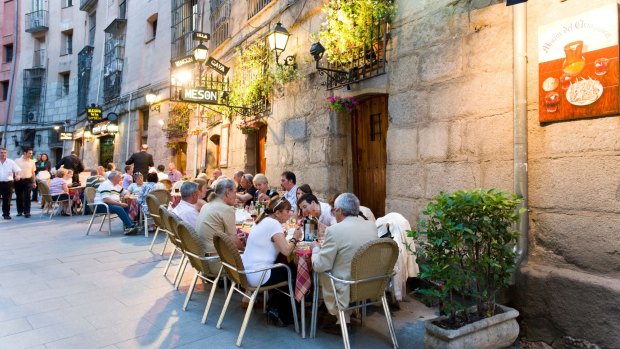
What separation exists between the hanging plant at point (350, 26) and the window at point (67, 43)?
22621 mm

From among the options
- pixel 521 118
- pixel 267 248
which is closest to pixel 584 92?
pixel 521 118

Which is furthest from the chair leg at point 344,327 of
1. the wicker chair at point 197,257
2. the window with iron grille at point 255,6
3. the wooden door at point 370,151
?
the window with iron grille at point 255,6

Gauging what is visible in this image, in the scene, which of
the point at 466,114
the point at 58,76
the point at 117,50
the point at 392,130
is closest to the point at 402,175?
the point at 392,130

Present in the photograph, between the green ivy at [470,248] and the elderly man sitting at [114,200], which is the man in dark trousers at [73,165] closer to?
the elderly man sitting at [114,200]

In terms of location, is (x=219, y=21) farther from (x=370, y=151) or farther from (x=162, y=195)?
(x=370, y=151)

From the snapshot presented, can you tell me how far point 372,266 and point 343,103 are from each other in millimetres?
3462

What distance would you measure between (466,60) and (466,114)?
1.82 ft

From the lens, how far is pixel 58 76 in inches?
919

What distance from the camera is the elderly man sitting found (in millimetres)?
7531

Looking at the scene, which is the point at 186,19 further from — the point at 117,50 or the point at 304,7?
the point at 304,7

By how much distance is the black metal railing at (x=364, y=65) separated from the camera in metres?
5.25

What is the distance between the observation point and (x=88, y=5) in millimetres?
20984

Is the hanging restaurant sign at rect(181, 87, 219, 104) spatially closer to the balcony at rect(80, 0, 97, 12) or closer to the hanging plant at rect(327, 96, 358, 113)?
the hanging plant at rect(327, 96, 358, 113)

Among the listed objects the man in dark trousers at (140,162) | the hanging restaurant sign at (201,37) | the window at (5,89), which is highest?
the window at (5,89)
